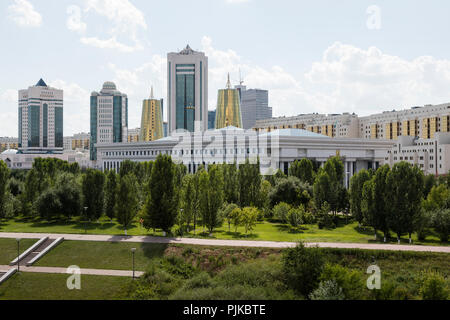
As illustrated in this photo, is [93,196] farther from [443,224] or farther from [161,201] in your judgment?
[443,224]

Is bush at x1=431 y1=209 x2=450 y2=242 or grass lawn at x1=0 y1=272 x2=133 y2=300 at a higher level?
bush at x1=431 y1=209 x2=450 y2=242

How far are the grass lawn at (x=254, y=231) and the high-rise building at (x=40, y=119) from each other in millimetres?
107124

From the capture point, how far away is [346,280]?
63.0 feet

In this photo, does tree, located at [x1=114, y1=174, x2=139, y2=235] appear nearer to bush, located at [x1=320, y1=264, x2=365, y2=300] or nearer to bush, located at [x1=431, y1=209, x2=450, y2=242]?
bush, located at [x1=320, y1=264, x2=365, y2=300]

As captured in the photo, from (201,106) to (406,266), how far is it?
113460 millimetres

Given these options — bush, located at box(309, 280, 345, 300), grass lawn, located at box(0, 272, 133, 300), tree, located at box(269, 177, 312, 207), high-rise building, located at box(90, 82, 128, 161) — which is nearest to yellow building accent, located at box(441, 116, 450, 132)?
tree, located at box(269, 177, 312, 207)

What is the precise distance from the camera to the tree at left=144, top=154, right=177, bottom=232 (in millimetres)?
30250

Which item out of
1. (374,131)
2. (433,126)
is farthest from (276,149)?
(374,131)

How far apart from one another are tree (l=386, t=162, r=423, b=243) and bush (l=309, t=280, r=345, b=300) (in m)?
12.2

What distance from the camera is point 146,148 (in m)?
98.6

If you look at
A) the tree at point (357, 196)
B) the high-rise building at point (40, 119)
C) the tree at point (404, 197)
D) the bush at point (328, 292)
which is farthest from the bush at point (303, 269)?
the high-rise building at point (40, 119)

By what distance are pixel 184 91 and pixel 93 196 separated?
9556cm
